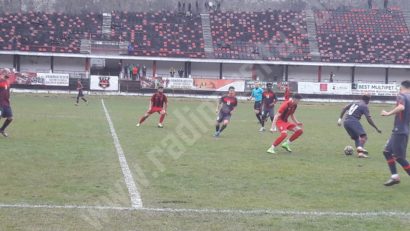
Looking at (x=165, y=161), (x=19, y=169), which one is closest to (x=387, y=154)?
(x=165, y=161)

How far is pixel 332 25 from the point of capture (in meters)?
61.1

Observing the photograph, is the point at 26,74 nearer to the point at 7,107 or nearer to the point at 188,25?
the point at 188,25

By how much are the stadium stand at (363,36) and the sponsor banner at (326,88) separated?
7729 millimetres

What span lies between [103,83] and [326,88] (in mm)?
16703

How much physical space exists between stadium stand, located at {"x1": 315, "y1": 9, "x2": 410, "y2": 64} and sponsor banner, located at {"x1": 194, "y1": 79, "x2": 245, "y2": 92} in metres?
11.2

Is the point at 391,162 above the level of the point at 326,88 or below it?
below

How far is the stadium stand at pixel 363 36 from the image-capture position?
56.1 meters

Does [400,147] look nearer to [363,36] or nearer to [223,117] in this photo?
[223,117]

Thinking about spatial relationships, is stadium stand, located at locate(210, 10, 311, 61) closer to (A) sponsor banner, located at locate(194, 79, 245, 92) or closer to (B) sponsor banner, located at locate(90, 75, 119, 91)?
(A) sponsor banner, located at locate(194, 79, 245, 92)

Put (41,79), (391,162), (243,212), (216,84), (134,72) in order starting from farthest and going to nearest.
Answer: (134,72), (216,84), (41,79), (391,162), (243,212)

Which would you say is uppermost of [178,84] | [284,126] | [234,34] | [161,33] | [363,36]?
[363,36]

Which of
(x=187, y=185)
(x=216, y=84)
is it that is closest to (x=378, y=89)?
(x=216, y=84)

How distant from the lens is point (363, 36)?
2352 inches

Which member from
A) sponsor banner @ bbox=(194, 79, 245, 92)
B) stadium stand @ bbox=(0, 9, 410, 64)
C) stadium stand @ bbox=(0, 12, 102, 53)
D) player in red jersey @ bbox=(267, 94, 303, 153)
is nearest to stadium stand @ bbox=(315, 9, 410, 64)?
stadium stand @ bbox=(0, 9, 410, 64)
